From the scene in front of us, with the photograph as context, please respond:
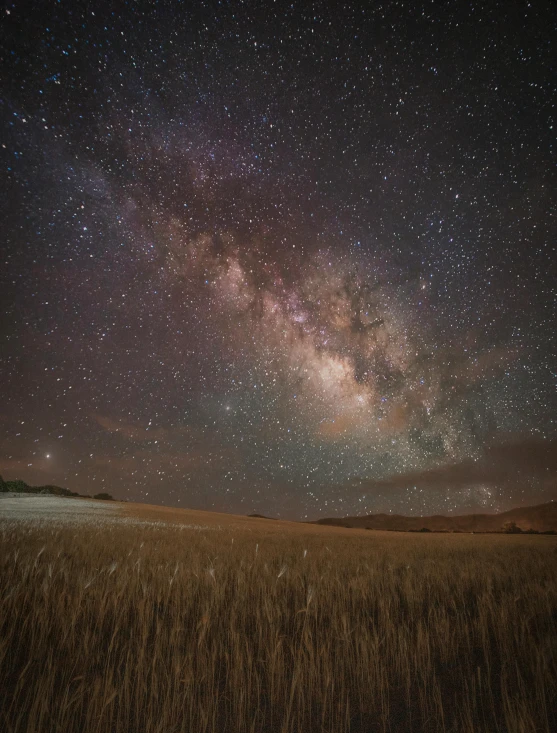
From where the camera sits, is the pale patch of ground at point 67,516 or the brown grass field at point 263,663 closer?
the brown grass field at point 263,663

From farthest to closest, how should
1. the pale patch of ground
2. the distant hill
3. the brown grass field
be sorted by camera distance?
the distant hill < the pale patch of ground < the brown grass field

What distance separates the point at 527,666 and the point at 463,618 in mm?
1075

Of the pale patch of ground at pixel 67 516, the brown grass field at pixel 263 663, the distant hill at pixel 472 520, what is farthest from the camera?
the distant hill at pixel 472 520

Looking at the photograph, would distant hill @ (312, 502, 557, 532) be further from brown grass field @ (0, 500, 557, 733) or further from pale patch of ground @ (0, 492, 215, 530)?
brown grass field @ (0, 500, 557, 733)

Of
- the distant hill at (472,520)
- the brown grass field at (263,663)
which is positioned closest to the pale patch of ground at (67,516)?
the brown grass field at (263,663)

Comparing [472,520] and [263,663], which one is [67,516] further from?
[472,520]

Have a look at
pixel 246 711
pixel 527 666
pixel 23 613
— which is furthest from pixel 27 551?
pixel 527 666

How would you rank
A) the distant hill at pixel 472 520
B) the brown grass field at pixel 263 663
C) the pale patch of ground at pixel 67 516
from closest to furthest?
1. the brown grass field at pixel 263 663
2. the pale patch of ground at pixel 67 516
3. the distant hill at pixel 472 520

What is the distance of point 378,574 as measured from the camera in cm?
596

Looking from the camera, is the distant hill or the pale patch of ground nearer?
the pale patch of ground

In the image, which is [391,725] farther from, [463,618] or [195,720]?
[463,618]

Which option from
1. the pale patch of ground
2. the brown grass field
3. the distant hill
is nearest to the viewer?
the brown grass field

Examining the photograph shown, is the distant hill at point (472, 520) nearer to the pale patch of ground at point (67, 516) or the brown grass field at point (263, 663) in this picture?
the pale patch of ground at point (67, 516)

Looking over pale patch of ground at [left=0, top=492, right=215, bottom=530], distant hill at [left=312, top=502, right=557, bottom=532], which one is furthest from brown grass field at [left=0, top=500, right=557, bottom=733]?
distant hill at [left=312, top=502, right=557, bottom=532]
